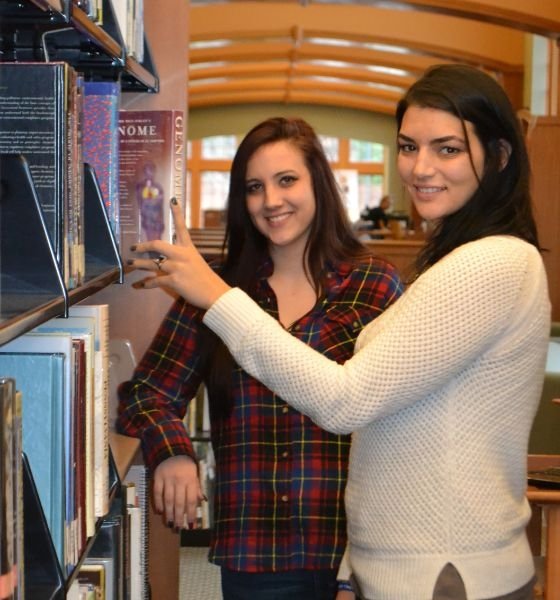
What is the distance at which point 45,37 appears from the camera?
179 centimetres

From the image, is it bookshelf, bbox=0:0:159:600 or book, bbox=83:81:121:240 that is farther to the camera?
book, bbox=83:81:121:240

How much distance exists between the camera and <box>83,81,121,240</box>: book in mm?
1992

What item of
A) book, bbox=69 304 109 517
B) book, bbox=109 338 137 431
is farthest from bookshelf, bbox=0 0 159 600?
book, bbox=109 338 137 431

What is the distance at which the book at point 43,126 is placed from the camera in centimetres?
147

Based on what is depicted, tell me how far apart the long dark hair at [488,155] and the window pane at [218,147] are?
26552mm

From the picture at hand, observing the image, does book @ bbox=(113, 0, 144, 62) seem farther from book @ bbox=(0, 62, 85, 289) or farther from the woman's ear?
the woman's ear

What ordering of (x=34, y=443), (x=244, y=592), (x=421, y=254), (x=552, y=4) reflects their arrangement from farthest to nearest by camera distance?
(x=552, y=4), (x=244, y=592), (x=421, y=254), (x=34, y=443)

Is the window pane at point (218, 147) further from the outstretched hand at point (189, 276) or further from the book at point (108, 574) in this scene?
the outstretched hand at point (189, 276)

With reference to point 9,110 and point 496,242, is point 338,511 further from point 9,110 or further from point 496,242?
point 9,110

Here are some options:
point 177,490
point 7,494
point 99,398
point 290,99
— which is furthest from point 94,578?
point 290,99

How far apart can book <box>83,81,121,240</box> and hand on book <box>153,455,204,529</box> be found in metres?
0.46

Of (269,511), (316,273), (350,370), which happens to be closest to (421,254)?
(350,370)

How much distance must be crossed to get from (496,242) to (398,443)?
32 cm

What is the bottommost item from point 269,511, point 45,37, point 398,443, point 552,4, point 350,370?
point 269,511
